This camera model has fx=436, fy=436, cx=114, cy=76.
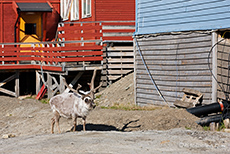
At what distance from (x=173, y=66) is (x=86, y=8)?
978cm

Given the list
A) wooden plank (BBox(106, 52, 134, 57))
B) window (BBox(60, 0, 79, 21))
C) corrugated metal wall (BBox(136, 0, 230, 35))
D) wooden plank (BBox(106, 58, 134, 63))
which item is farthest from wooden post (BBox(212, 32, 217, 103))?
window (BBox(60, 0, 79, 21))

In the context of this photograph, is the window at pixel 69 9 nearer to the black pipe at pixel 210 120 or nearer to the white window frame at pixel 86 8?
the white window frame at pixel 86 8

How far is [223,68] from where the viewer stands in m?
13.6

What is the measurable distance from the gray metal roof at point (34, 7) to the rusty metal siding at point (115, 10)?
6.06 metres

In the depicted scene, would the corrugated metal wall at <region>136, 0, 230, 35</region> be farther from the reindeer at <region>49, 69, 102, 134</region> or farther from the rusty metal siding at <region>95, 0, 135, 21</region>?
the rusty metal siding at <region>95, 0, 135, 21</region>

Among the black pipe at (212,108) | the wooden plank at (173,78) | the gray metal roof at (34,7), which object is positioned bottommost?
the black pipe at (212,108)

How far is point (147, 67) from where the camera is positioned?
17.2 metres

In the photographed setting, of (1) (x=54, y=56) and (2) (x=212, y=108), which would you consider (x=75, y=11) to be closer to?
(1) (x=54, y=56)

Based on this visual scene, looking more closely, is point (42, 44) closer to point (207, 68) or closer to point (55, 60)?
point (55, 60)

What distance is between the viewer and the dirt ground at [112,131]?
328 inches

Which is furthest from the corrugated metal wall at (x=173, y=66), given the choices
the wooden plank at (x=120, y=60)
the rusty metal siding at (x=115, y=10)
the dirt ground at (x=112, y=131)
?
the rusty metal siding at (x=115, y=10)

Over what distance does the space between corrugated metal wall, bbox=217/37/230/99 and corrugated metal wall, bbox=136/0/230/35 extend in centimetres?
60

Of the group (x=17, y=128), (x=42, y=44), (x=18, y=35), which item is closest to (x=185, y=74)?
(x=17, y=128)

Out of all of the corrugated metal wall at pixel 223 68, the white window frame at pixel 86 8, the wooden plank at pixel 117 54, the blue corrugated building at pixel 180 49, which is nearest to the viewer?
the corrugated metal wall at pixel 223 68
